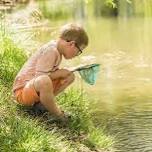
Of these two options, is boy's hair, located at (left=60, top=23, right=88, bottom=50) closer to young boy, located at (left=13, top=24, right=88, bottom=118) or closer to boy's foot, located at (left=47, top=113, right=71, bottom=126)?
young boy, located at (left=13, top=24, right=88, bottom=118)

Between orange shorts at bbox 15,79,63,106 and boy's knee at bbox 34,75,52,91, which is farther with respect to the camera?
orange shorts at bbox 15,79,63,106

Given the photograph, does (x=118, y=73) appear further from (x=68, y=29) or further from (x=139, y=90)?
(x=68, y=29)

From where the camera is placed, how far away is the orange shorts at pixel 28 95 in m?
6.50

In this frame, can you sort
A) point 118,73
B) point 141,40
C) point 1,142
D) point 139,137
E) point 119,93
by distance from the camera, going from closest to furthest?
point 1,142 < point 139,137 < point 119,93 < point 118,73 < point 141,40

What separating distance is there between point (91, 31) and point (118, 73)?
42.2ft

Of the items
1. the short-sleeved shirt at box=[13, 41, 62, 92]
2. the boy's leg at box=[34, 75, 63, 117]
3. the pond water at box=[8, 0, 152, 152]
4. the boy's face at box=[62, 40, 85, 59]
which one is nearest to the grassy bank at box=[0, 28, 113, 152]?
the boy's leg at box=[34, 75, 63, 117]

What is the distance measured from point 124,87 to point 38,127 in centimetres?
567

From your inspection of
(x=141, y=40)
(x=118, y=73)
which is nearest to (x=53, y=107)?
(x=118, y=73)

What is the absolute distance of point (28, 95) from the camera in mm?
6543

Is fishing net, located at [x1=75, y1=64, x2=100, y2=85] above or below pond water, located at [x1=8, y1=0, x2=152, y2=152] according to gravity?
above

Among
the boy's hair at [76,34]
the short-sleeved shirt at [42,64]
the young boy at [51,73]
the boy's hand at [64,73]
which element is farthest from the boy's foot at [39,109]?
the boy's hair at [76,34]

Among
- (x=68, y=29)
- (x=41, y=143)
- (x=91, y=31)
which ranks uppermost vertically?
(x=68, y=29)

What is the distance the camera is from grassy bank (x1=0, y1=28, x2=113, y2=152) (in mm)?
5504

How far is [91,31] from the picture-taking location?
26.3 metres
